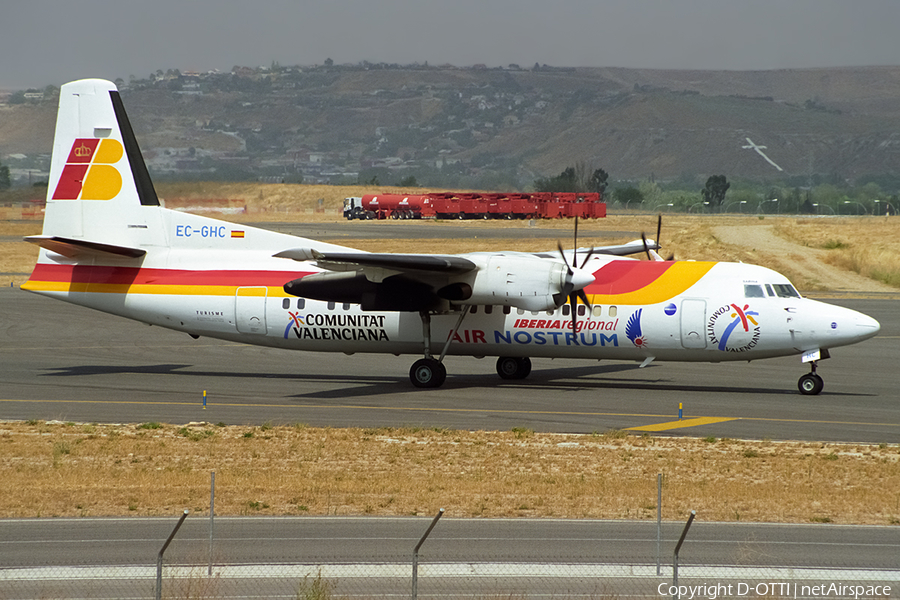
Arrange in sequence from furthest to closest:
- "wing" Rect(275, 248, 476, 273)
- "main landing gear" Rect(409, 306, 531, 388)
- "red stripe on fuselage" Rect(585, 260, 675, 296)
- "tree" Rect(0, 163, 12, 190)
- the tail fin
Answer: "tree" Rect(0, 163, 12, 190)
the tail fin
"main landing gear" Rect(409, 306, 531, 388)
"red stripe on fuselage" Rect(585, 260, 675, 296)
"wing" Rect(275, 248, 476, 273)

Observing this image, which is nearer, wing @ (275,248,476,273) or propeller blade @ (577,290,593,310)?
wing @ (275,248,476,273)

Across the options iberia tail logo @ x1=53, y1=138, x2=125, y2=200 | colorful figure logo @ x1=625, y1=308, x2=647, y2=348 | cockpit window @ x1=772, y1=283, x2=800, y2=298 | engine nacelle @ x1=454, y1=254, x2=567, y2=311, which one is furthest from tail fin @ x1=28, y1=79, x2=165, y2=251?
cockpit window @ x1=772, y1=283, x2=800, y2=298

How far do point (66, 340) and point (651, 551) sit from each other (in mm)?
28665

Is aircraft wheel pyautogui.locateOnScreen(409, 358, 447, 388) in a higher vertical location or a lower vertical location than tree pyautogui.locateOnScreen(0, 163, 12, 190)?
lower

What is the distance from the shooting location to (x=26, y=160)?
16725cm

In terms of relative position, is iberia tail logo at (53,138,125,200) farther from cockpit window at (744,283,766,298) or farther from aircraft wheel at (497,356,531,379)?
cockpit window at (744,283,766,298)

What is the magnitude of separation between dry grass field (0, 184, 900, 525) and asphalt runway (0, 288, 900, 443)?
4.75ft

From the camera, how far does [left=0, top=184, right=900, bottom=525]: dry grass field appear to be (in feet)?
49.9

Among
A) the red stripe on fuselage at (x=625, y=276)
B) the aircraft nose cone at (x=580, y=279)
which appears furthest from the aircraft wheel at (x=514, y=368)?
the aircraft nose cone at (x=580, y=279)

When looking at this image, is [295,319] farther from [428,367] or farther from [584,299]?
[584,299]

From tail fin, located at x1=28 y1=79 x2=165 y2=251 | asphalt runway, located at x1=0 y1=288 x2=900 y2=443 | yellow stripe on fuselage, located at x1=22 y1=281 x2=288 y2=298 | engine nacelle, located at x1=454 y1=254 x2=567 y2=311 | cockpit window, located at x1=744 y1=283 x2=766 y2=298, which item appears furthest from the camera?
tail fin, located at x1=28 y1=79 x2=165 y2=251

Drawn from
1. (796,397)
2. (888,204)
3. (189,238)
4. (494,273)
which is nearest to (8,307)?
(189,238)

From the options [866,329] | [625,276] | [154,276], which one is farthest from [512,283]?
[154,276]

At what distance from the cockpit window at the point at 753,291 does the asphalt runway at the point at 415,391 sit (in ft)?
8.95
